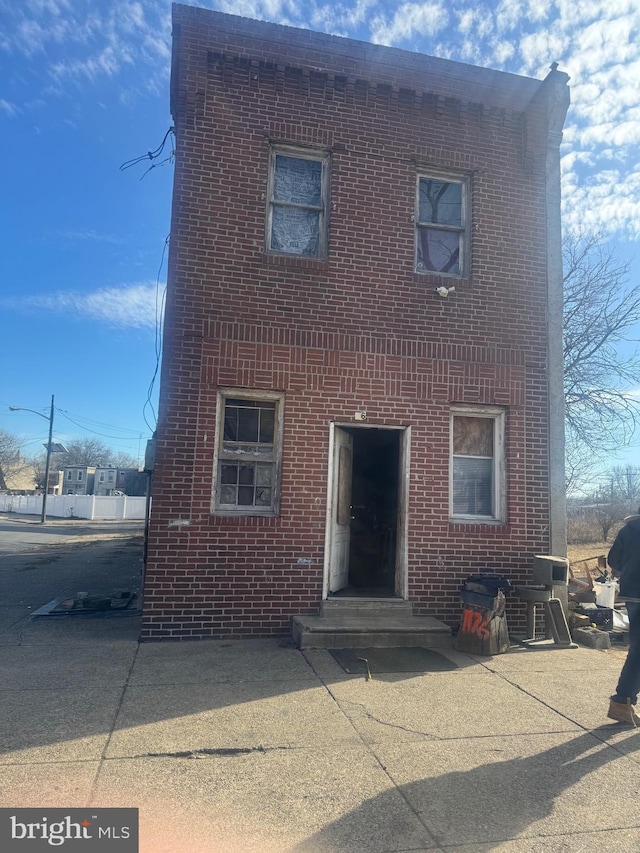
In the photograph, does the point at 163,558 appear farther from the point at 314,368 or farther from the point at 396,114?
the point at 396,114

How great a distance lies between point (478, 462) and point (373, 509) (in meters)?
2.33

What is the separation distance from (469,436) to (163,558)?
4.09m

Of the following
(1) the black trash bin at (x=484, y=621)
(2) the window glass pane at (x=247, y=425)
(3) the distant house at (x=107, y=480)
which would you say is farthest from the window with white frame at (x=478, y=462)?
(3) the distant house at (x=107, y=480)

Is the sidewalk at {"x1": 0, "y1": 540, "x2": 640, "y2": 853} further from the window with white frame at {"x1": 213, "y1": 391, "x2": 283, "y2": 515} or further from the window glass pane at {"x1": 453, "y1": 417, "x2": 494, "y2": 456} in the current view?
the window glass pane at {"x1": 453, "y1": 417, "x2": 494, "y2": 456}

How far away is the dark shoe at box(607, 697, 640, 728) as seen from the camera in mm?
4449

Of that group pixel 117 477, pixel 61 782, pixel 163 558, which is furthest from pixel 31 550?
pixel 117 477

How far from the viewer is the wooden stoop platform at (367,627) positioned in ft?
20.6

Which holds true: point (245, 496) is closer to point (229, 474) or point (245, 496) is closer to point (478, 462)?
point (229, 474)

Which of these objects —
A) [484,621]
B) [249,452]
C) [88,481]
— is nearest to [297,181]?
[249,452]

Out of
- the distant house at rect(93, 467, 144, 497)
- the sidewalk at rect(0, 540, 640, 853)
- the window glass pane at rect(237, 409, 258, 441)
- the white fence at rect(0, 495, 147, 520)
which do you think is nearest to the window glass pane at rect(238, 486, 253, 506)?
the window glass pane at rect(237, 409, 258, 441)

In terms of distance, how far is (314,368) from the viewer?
7.14 m

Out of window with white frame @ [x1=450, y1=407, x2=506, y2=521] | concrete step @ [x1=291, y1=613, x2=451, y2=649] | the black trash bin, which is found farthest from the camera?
window with white frame @ [x1=450, y1=407, x2=506, y2=521]

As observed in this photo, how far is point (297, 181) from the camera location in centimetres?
760

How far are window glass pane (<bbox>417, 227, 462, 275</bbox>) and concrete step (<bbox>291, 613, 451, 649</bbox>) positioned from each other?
14.8 feet
